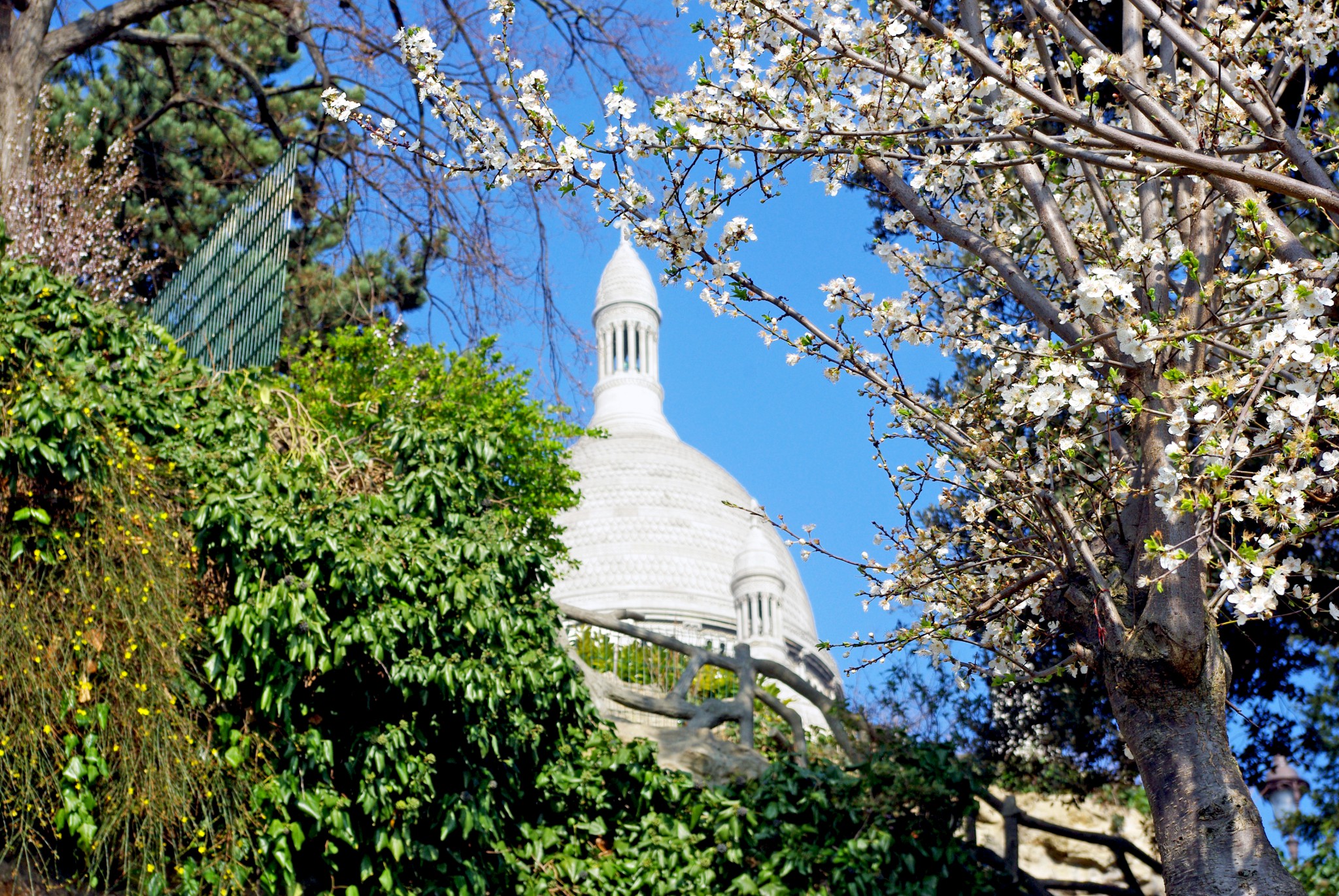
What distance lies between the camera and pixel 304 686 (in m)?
8.40

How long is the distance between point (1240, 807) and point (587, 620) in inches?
345

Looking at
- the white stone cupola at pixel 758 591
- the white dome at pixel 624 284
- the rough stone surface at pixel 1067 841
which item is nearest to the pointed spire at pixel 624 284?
the white dome at pixel 624 284

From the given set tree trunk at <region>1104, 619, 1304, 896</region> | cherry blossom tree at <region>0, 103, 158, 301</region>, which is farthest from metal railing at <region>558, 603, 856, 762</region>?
tree trunk at <region>1104, 619, 1304, 896</region>

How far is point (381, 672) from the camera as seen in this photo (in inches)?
327

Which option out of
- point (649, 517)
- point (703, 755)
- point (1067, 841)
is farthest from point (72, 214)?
point (649, 517)

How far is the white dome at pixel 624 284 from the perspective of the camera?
49.9 meters

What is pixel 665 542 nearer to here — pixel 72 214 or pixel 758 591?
pixel 758 591

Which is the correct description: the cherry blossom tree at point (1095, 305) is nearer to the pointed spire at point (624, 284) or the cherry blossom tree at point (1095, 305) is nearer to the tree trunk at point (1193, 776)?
the tree trunk at point (1193, 776)

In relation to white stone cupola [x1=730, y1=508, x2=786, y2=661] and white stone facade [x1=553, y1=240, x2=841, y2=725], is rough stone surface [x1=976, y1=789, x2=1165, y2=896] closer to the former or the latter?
white stone cupola [x1=730, y1=508, x2=786, y2=661]

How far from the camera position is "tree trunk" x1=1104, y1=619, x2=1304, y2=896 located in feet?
16.7

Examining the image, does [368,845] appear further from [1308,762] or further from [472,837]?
[1308,762]

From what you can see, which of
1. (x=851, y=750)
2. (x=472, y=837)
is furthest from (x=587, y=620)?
(x=472, y=837)

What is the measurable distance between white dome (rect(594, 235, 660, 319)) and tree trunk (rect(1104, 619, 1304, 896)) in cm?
4497

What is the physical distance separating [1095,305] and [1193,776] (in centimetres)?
190
